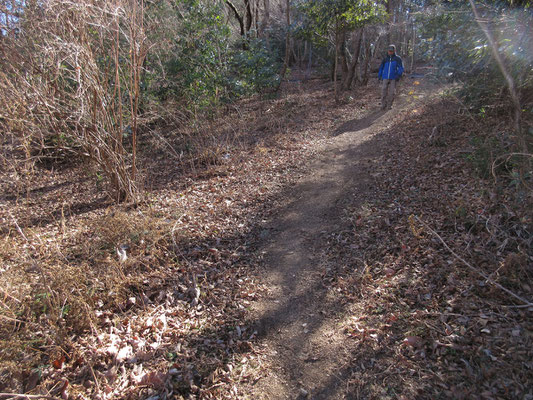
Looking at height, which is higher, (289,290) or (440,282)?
(440,282)

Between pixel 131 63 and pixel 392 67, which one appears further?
pixel 392 67

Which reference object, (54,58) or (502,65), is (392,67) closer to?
(502,65)

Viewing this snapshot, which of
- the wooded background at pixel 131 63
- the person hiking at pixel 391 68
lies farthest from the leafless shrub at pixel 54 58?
the person hiking at pixel 391 68

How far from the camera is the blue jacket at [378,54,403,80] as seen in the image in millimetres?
9391

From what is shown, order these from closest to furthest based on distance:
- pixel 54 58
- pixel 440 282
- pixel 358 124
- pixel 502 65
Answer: pixel 440 282 < pixel 54 58 < pixel 502 65 < pixel 358 124

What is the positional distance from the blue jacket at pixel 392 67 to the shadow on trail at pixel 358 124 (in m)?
1.15

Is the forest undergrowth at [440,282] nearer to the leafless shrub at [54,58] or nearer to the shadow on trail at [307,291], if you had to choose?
the shadow on trail at [307,291]

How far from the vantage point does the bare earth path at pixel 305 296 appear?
269cm

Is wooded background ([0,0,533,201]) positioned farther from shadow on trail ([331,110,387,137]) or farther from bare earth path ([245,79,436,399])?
shadow on trail ([331,110,387,137])

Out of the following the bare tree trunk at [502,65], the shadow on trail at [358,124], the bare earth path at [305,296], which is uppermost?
the bare tree trunk at [502,65]

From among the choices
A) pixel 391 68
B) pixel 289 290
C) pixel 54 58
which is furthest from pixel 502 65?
pixel 54 58

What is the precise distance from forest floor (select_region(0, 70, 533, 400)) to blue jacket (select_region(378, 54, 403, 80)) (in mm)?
3971

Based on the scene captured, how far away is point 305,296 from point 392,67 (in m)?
8.41

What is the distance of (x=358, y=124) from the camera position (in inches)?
380
